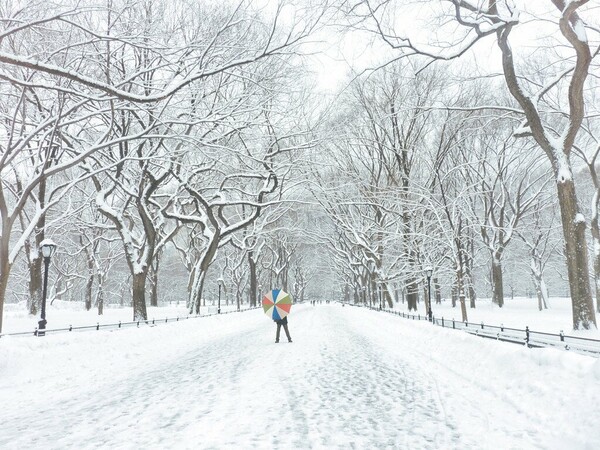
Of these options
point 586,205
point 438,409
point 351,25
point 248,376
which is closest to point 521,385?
point 438,409

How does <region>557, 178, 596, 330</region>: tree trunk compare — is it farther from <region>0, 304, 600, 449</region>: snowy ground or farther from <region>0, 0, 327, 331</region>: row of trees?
<region>0, 0, 327, 331</region>: row of trees

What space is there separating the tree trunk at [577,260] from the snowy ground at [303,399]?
12.4 feet

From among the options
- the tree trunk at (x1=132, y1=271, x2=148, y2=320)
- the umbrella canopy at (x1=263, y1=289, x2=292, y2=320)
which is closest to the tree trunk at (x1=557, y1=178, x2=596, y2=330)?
the umbrella canopy at (x1=263, y1=289, x2=292, y2=320)

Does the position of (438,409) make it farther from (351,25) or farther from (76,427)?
(351,25)

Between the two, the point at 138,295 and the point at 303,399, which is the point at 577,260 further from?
the point at 138,295

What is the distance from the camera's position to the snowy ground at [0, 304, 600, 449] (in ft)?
15.4

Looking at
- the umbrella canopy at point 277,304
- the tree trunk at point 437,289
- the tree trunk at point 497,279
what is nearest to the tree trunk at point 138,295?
the umbrella canopy at point 277,304

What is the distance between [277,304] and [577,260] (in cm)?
913

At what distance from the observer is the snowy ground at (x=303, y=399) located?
4.70 m

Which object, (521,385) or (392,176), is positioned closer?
(521,385)

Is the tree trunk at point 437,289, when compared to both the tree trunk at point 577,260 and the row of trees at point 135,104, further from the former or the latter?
the tree trunk at point 577,260

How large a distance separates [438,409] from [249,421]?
273 centimetres

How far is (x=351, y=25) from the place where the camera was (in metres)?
12.4

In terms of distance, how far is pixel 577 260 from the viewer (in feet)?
38.6
